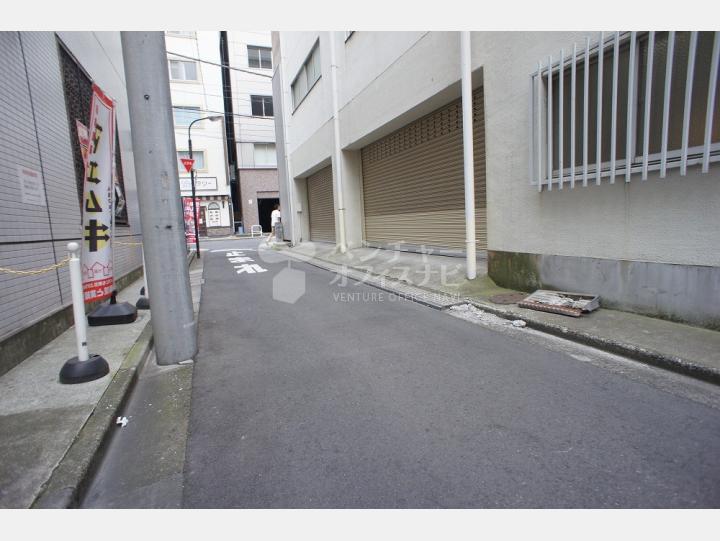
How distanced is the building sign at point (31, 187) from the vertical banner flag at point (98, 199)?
2.01ft

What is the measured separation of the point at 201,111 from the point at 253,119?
3795mm

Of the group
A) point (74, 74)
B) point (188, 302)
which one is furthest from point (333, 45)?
point (188, 302)

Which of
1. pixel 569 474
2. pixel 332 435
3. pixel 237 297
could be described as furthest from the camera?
pixel 237 297

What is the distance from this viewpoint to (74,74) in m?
6.96

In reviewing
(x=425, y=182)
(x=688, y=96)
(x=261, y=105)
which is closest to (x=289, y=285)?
(x=425, y=182)

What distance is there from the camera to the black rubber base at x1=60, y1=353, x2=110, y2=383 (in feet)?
11.5

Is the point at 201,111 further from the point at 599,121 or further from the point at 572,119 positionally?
the point at 599,121

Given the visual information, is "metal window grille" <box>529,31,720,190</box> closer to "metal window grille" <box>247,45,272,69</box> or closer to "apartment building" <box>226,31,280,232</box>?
"apartment building" <box>226,31,280,232</box>

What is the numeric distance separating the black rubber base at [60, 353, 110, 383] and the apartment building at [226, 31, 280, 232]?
29782mm

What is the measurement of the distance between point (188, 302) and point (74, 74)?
5.69 meters

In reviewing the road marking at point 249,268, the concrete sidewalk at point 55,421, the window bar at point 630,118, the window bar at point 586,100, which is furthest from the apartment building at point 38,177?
the window bar at point 630,118

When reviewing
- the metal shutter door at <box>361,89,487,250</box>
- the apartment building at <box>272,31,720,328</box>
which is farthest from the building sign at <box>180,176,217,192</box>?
the apartment building at <box>272,31,720,328</box>

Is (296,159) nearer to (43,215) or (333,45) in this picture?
(333,45)

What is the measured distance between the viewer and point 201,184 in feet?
97.8
